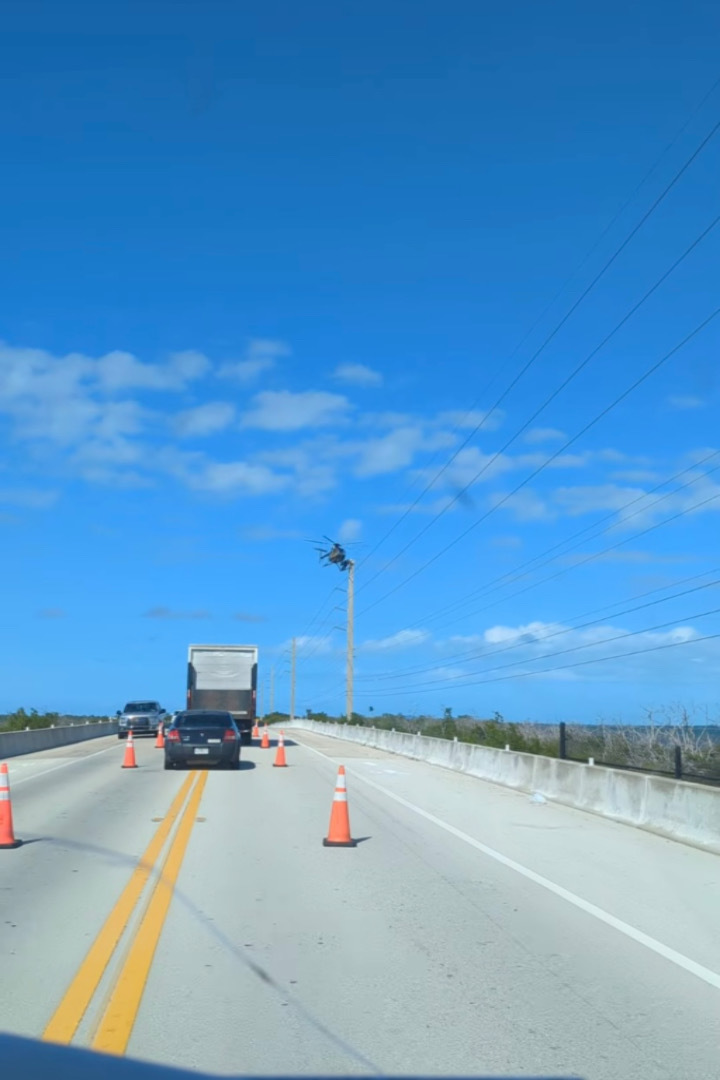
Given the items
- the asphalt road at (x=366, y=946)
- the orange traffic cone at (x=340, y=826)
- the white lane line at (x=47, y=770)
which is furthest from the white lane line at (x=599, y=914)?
the white lane line at (x=47, y=770)

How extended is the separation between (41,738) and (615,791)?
28.9 m

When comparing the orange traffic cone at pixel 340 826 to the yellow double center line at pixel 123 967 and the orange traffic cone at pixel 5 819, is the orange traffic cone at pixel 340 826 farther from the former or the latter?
the orange traffic cone at pixel 5 819

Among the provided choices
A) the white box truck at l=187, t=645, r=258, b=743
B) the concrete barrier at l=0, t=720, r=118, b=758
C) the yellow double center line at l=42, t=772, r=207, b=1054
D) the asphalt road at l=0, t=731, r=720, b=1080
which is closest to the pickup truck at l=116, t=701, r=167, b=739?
the concrete barrier at l=0, t=720, r=118, b=758

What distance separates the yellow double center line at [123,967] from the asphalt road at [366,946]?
2cm

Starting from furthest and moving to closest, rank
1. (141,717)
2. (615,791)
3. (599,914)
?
(141,717) → (615,791) → (599,914)

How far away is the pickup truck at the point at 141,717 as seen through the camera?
53375mm

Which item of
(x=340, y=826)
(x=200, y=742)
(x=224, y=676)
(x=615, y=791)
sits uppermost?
(x=224, y=676)

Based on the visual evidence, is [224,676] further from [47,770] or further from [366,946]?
[366,946]

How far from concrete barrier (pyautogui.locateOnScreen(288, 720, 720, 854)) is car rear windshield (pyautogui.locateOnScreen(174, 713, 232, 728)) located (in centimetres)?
659

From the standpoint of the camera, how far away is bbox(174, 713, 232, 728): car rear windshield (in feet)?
93.4

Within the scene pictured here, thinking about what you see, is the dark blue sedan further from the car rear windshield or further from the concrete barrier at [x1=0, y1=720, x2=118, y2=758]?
the concrete barrier at [x1=0, y1=720, x2=118, y2=758]

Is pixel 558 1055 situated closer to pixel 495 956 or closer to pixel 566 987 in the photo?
pixel 566 987

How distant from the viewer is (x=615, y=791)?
693 inches

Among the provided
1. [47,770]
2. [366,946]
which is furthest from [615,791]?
[47,770]
